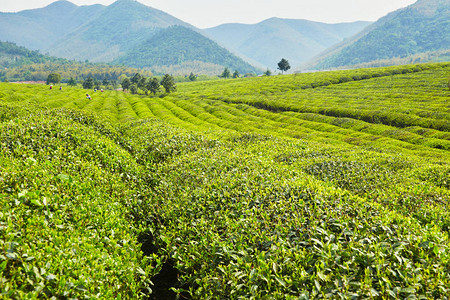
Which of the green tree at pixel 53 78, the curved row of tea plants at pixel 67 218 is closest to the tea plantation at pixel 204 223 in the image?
the curved row of tea plants at pixel 67 218

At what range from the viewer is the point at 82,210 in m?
9.13

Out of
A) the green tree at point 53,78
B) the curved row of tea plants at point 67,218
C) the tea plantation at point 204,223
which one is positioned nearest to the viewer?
the curved row of tea plants at point 67,218

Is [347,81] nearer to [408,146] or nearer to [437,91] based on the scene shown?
[437,91]

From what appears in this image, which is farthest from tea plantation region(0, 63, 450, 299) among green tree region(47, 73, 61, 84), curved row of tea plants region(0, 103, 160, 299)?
green tree region(47, 73, 61, 84)

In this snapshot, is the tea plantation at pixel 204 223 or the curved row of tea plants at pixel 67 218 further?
the tea plantation at pixel 204 223

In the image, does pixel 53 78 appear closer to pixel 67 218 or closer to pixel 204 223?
pixel 67 218

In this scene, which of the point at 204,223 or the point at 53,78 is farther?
the point at 53,78

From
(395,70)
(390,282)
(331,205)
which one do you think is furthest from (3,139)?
(395,70)

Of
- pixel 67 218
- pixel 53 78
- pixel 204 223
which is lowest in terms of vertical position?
pixel 204 223

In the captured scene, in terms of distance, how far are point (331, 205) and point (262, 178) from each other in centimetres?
345

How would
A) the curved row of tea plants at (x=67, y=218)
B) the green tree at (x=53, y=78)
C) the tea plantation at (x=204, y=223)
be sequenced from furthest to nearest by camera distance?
the green tree at (x=53, y=78)
the tea plantation at (x=204, y=223)
the curved row of tea plants at (x=67, y=218)

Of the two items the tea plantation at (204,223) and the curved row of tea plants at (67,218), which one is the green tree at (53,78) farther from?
the curved row of tea plants at (67,218)

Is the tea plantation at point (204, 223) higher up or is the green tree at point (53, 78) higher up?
the green tree at point (53, 78)

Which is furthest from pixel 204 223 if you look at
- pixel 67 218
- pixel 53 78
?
pixel 53 78
